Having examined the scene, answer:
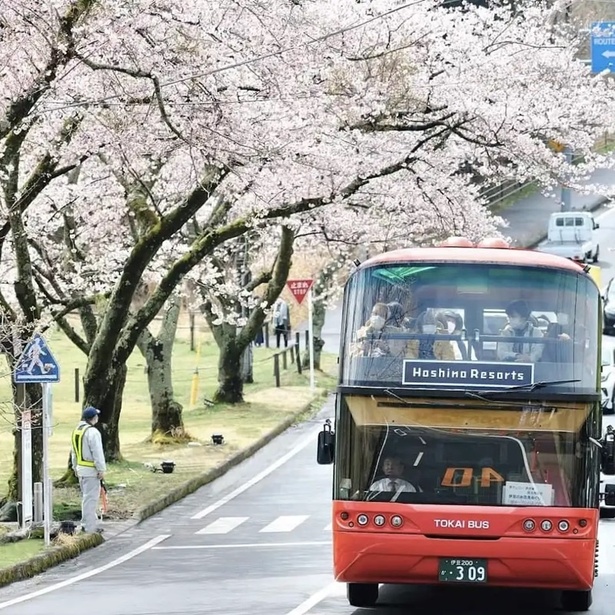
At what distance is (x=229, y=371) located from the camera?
36.2 m

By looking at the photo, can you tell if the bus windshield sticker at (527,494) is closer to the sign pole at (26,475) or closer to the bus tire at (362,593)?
the bus tire at (362,593)

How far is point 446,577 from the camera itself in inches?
450

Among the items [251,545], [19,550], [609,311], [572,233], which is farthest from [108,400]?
[572,233]

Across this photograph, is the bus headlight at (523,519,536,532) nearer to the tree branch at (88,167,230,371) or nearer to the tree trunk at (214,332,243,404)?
the tree branch at (88,167,230,371)

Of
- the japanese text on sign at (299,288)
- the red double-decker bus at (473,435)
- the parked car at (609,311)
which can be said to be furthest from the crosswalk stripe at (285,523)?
the parked car at (609,311)

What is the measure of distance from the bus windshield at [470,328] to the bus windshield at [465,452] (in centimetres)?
22

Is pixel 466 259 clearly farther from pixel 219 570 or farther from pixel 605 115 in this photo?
pixel 605 115

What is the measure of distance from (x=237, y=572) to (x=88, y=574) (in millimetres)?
1820

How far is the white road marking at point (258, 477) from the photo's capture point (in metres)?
22.2

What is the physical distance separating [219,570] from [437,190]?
11.0m

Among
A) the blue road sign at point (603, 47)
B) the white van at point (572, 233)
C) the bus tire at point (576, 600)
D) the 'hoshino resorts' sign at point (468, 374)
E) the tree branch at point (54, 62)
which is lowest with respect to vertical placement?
the bus tire at point (576, 600)

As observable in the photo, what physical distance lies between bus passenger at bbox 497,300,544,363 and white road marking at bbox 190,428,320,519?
10677mm

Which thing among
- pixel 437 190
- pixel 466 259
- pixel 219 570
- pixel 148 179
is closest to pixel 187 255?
pixel 148 179

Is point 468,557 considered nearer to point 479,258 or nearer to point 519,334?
point 519,334
